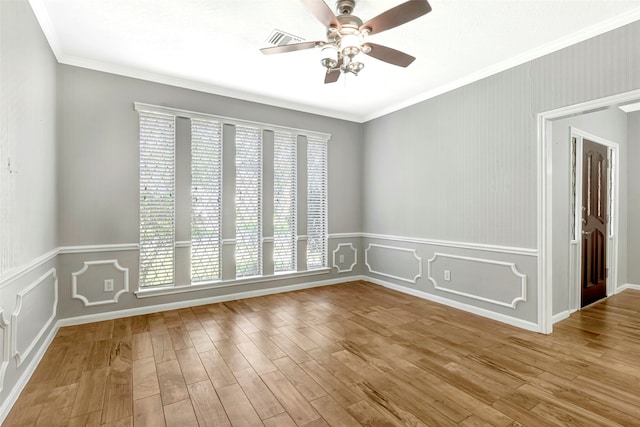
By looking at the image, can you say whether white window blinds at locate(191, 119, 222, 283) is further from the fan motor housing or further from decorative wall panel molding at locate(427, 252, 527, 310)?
decorative wall panel molding at locate(427, 252, 527, 310)

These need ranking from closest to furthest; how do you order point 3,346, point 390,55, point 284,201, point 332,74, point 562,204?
point 3,346
point 390,55
point 332,74
point 562,204
point 284,201

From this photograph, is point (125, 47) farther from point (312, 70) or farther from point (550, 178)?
point (550, 178)


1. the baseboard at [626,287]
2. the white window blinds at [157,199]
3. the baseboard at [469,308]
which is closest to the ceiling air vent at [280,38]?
the white window blinds at [157,199]

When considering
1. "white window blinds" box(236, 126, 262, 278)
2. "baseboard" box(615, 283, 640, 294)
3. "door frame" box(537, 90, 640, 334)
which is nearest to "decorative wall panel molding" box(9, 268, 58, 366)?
"white window blinds" box(236, 126, 262, 278)

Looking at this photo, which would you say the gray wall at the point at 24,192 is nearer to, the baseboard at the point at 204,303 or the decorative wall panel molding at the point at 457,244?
the baseboard at the point at 204,303

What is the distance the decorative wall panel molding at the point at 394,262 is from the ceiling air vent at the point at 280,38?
3.24m

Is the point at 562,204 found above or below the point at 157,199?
below

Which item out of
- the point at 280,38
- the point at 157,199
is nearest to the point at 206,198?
the point at 157,199

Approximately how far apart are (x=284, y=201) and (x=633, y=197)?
5563 millimetres

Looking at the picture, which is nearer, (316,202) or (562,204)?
(562,204)

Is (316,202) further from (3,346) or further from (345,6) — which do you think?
(3,346)

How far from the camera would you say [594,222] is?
4.18m

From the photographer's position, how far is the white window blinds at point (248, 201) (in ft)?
14.3

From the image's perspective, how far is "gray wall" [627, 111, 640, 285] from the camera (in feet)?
15.6
